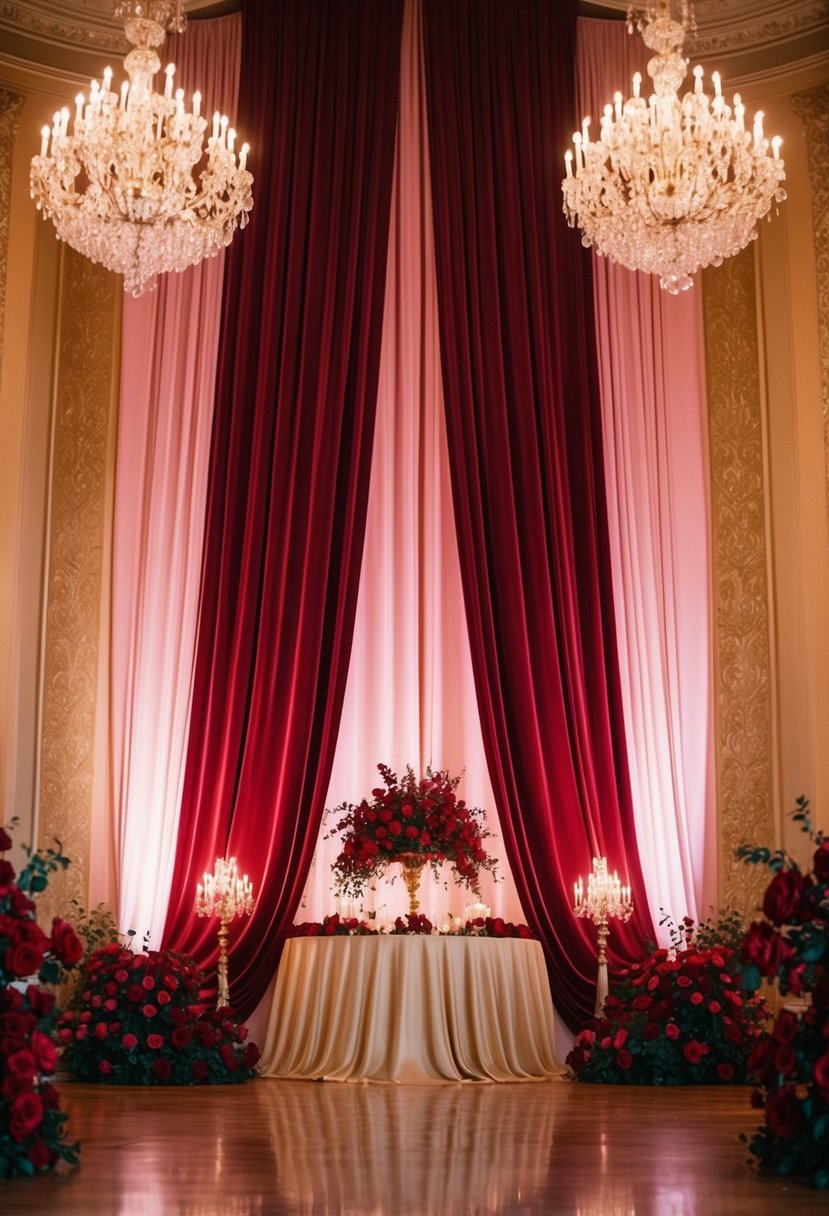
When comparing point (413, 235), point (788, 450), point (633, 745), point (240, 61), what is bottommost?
point (633, 745)

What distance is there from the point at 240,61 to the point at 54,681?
4.56m

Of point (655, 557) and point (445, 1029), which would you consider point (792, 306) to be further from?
point (445, 1029)

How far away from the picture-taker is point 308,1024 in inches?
329

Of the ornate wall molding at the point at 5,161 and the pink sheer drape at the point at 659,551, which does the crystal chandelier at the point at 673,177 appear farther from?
the ornate wall molding at the point at 5,161

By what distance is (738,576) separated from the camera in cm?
969

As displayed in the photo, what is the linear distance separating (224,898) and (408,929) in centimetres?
113

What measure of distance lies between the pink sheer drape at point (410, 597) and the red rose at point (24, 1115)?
5.36 meters

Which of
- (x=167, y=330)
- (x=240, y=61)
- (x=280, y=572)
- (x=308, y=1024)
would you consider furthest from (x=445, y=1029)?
(x=240, y=61)

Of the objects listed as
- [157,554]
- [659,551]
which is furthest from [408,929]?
[659,551]

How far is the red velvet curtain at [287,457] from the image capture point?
363 inches

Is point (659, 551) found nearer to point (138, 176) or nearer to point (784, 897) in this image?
point (138, 176)

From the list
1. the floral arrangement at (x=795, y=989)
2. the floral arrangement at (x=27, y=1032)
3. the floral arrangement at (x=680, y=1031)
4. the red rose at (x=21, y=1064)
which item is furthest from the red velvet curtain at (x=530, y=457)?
the red rose at (x=21, y=1064)

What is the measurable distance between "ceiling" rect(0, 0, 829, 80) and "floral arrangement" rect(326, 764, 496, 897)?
5.32 metres

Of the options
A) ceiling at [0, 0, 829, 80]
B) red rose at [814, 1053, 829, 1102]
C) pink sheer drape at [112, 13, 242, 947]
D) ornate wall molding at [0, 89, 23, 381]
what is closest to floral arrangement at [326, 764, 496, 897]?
pink sheer drape at [112, 13, 242, 947]
